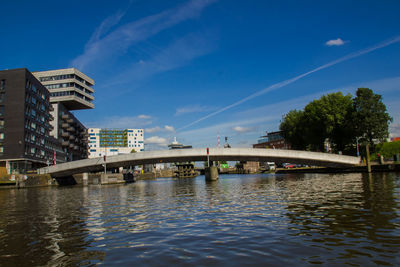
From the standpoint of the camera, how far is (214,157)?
60688 mm

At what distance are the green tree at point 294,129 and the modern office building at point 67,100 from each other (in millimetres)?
74270

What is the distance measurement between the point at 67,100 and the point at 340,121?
300 ft

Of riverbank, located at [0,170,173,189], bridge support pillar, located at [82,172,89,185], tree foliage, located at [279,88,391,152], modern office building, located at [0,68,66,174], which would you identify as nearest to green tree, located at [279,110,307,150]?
tree foliage, located at [279,88,391,152]

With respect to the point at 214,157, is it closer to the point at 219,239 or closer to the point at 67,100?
the point at 219,239

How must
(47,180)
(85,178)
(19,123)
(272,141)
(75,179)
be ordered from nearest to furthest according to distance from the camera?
(47,180), (19,123), (85,178), (75,179), (272,141)

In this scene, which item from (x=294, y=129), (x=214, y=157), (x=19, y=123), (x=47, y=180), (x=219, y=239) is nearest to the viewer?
(x=219, y=239)

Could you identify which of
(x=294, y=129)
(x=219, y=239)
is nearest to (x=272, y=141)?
(x=294, y=129)

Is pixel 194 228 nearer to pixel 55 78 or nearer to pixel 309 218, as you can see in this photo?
pixel 309 218

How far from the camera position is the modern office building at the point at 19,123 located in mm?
66562

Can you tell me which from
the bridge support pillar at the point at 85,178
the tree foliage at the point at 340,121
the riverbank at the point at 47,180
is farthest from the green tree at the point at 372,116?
the bridge support pillar at the point at 85,178

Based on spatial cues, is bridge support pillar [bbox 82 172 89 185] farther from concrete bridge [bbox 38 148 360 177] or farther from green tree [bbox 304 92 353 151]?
green tree [bbox 304 92 353 151]

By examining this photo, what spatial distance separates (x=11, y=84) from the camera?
6944 centimetres

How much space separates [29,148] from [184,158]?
4059cm

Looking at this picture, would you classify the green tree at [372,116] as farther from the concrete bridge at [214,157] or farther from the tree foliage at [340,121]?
the concrete bridge at [214,157]
